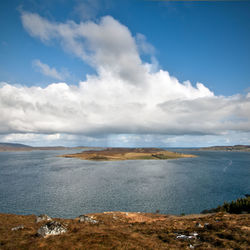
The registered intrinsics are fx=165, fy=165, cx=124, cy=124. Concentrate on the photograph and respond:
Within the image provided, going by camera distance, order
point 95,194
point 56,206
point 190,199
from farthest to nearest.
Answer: point 95,194, point 190,199, point 56,206

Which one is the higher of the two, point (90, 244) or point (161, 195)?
point (90, 244)

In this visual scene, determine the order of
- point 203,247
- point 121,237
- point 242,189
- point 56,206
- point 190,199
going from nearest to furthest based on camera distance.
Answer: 1. point 203,247
2. point 121,237
3. point 56,206
4. point 190,199
5. point 242,189

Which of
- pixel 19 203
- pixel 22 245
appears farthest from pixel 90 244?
pixel 19 203

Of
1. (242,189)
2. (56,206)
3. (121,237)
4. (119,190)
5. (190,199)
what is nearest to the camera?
(121,237)

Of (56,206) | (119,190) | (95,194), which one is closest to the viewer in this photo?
(56,206)

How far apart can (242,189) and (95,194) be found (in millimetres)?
85260

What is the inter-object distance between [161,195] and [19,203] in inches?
2496

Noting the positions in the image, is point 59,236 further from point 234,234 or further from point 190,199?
point 190,199

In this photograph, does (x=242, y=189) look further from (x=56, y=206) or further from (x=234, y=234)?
(x=56, y=206)

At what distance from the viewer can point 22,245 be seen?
21.8 metres

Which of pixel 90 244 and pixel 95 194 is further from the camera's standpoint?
pixel 95 194

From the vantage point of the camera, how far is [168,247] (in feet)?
70.3

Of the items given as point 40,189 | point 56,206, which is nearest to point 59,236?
point 56,206

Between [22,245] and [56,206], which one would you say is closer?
[22,245]
